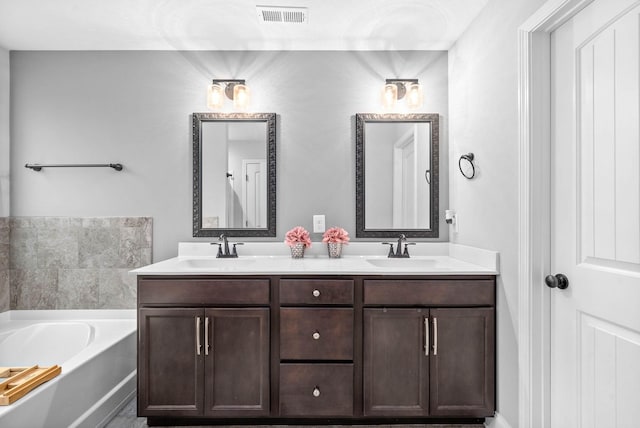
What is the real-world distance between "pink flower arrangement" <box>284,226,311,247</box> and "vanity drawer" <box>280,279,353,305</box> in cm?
50

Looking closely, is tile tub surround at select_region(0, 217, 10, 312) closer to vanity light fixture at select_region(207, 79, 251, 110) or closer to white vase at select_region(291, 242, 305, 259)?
vanity light fixture at select_region(207, 79, 251, 110)

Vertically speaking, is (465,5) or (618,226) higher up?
(465,5)

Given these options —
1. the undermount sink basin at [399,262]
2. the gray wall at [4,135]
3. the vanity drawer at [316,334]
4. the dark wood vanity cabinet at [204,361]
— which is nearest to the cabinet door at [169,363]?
the dark wood vanity cabinet at [204,361]

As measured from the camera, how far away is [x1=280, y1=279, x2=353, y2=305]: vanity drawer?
71.0 inches

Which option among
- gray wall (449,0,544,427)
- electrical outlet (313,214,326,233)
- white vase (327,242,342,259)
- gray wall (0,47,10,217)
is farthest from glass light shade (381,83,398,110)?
gray wall (0,47,10,217)

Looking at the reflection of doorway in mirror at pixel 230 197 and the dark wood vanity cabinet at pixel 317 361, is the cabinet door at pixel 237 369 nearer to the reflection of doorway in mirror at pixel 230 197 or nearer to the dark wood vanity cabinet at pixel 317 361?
the dark wood vanity cabinet at pixel 317 361

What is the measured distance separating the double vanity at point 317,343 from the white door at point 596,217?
0.40 meters

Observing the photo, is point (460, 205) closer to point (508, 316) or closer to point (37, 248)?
point (508, 316)

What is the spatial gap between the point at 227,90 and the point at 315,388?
1957 mm

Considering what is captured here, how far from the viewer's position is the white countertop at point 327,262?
1803 mm

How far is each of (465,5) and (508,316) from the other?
5.53ft

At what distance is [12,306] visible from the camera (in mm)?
2410

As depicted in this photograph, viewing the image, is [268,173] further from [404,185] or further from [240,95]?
[404,185]

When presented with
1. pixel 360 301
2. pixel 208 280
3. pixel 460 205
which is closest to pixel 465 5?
pixel 460 205
